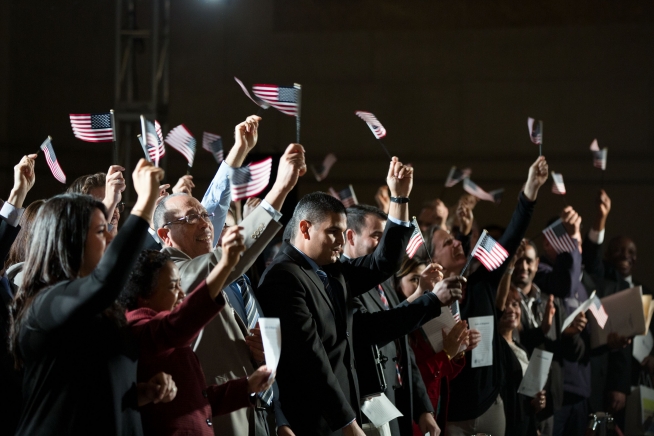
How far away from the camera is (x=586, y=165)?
8781mm

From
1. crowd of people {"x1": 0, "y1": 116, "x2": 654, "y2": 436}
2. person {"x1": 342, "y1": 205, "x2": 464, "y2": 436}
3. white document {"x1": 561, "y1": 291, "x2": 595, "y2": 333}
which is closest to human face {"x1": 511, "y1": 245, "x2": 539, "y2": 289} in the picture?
crowd of people {"x1": 0, "y1": 116, "x2": 654, "y2": 436}

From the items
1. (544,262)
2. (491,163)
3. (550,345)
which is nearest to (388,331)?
(550,345)

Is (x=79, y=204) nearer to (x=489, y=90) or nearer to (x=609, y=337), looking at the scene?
(x=609, y=337)

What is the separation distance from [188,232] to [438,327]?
1.36m

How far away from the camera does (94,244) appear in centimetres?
194

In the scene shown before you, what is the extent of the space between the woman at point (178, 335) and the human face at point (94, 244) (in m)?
0.18

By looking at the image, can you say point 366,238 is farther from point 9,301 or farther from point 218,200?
point 9,301

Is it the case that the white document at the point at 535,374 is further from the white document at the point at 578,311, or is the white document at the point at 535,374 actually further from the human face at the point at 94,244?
the human face at the point at 94,244

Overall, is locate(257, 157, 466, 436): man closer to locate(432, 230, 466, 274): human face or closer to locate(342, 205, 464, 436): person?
locate(342, 205, 464, 436): person

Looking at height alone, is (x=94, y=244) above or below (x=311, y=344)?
above

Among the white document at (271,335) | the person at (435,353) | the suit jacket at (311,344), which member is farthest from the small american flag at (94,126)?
the white document at (271,335)

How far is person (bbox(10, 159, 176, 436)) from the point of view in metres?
1.78

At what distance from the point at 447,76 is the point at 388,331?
6281mm

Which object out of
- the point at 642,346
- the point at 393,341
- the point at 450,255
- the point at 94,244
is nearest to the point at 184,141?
the point at 450,255
